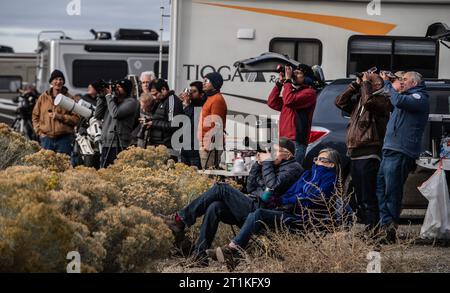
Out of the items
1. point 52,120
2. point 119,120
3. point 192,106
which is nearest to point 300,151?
point 192,106

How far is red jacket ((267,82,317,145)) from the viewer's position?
39.0ft

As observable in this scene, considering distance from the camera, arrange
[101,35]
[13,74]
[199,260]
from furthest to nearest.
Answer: [13,74]
[101,35]
[199,260]

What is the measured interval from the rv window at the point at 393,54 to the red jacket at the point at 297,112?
2.84m

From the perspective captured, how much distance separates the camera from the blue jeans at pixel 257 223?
28.5 ft

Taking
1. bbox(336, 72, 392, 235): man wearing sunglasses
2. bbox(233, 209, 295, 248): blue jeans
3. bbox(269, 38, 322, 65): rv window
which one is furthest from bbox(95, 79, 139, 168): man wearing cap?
bbox(233, 209, 295, 248): blue jeans

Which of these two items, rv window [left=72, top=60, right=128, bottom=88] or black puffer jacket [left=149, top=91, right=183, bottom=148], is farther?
rv window [left=72, top=60, right=128, bottom=88]

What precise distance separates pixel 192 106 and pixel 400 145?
3798 mm

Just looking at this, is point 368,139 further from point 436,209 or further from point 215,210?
point 215,210

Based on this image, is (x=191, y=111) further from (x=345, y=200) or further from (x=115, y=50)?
(x=115, y=50)

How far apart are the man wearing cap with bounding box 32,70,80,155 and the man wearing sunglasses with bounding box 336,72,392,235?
16.8ft

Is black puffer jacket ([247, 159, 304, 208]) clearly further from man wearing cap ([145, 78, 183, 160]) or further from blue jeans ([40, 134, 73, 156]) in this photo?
blue jeans ([40, 134, 73, 156])

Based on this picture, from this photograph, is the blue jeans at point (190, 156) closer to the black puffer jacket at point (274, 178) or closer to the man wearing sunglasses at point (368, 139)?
the man wearing sunglasses at point (368, 139)

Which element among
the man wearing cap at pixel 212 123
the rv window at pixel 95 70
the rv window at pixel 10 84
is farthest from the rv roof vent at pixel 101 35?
the man wearing cap at pixel 212 123

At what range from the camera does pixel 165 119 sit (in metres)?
13.4
